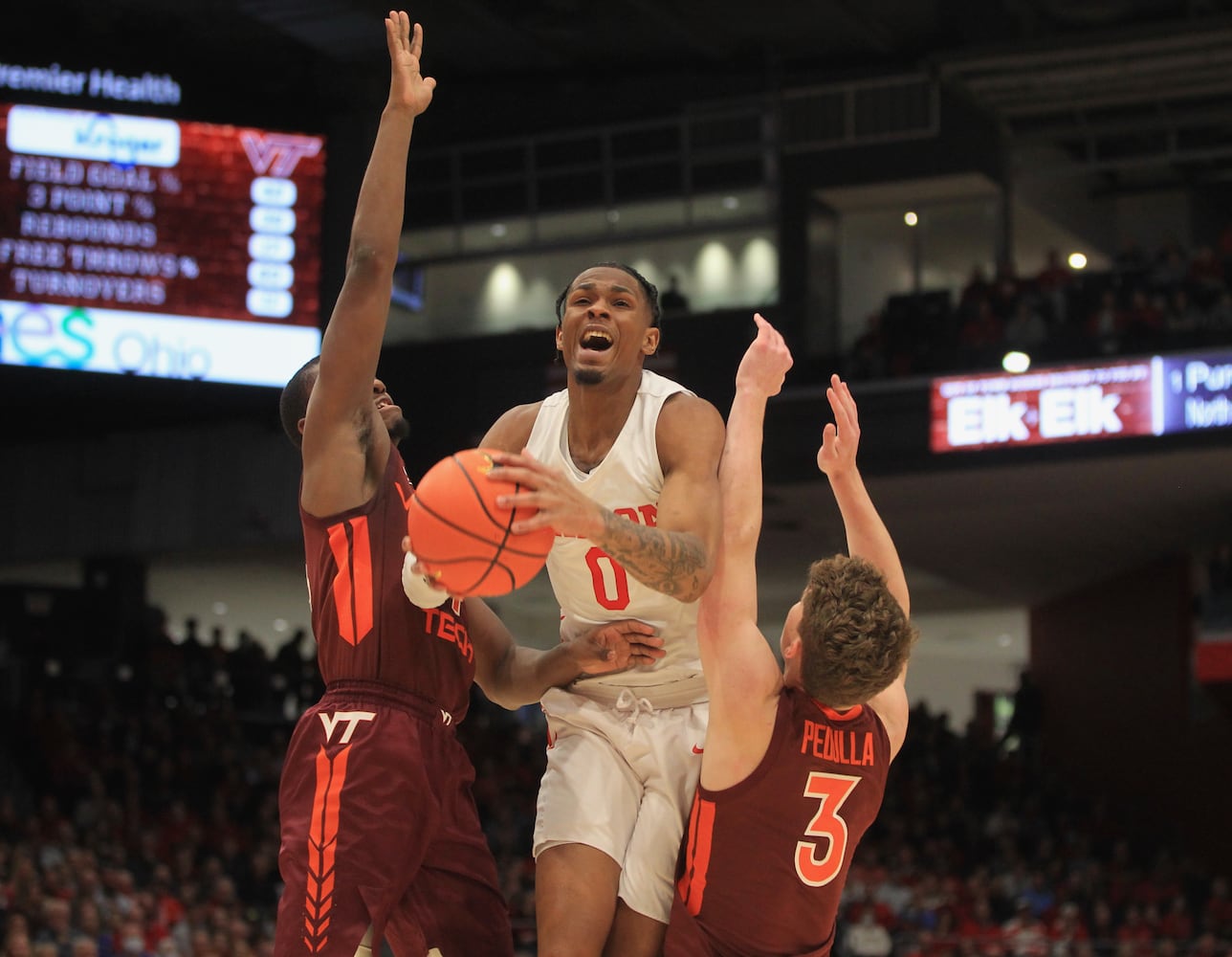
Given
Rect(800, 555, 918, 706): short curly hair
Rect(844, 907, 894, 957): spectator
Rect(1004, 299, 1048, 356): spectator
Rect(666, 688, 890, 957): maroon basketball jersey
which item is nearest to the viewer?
Rect(800, 555, 918, 706): short curly hair

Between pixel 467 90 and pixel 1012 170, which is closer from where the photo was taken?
pixel 1012 170

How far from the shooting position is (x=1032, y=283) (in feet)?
61.6

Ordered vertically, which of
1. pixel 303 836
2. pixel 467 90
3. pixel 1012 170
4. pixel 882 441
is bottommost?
pixel 303 836

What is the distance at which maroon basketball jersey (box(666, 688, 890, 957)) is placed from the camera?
4.21 meters

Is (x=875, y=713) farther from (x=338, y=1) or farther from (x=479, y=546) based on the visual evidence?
(x=338, y=1)

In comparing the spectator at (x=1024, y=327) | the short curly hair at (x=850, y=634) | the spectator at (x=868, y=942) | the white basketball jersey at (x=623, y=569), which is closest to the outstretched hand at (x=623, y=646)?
the white basketball jersey at (x=623, y=569)

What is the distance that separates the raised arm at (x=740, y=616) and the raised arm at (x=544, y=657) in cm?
26

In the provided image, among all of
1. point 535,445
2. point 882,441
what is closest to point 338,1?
point 882,441

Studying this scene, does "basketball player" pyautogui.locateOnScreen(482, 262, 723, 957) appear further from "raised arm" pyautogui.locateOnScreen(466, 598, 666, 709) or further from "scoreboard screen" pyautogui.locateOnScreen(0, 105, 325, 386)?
"scoreboard screen" pyautogui.locateOnScreen(0, 105, 325, 386)

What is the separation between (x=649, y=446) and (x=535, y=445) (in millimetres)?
342

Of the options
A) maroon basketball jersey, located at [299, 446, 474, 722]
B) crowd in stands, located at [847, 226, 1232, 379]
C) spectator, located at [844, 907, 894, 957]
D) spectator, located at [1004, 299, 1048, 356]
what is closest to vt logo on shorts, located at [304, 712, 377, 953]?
maroon basketball jersey, located at [299, 446, 474, 722]

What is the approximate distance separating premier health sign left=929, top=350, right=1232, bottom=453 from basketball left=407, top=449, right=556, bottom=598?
13894mm

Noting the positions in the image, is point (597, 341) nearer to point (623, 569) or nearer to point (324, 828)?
point (623, 569)

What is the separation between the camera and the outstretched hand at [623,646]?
450 cm
